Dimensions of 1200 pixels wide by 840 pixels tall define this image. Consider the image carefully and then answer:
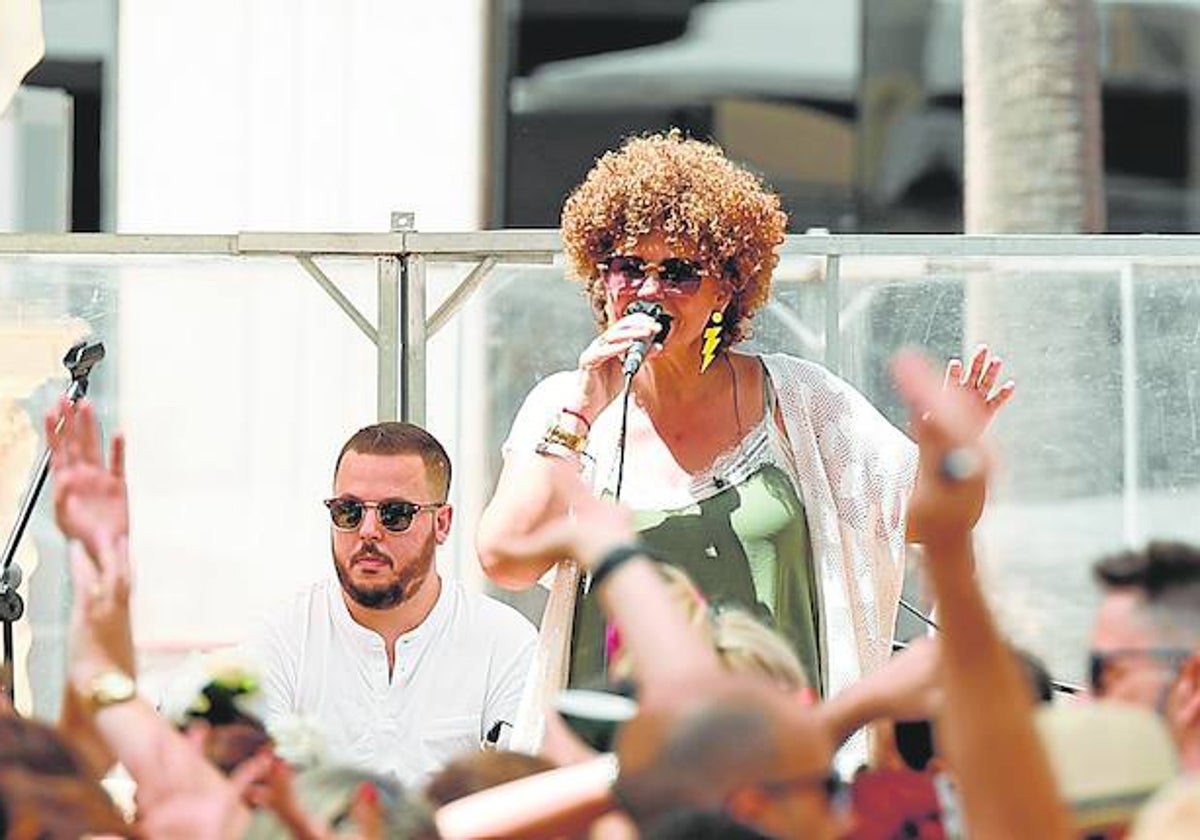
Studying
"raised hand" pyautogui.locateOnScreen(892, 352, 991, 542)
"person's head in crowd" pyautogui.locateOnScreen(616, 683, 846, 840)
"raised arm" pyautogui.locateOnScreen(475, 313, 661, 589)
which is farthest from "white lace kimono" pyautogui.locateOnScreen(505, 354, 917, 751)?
"raised hand" pyautogui.locateOnScreen(892, 352, 991, 542)

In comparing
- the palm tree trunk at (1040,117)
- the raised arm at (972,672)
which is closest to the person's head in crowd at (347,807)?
the raised arm at (972,672)

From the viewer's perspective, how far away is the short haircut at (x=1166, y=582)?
105 inches

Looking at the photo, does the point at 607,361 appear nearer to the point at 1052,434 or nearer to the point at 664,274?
the point at 664,274

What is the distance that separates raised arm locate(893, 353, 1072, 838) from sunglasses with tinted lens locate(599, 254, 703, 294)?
157cm

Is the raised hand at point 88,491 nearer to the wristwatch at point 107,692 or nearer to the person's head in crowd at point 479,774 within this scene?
the wristwatch at point 107,692

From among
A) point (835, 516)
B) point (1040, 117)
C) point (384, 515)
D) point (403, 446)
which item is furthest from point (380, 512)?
point (1040, 117)

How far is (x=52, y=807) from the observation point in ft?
8.72

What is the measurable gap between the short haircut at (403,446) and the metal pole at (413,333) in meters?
0.48

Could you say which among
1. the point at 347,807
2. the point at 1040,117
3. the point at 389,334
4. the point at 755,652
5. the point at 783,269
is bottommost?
the point at 347,807

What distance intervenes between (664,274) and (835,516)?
0.42 m

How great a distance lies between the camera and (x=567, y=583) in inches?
155

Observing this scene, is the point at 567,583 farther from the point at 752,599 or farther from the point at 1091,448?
the point at 1091,448

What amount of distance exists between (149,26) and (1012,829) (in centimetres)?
691

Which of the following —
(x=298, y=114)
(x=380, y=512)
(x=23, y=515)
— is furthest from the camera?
(x=298, y=114)
